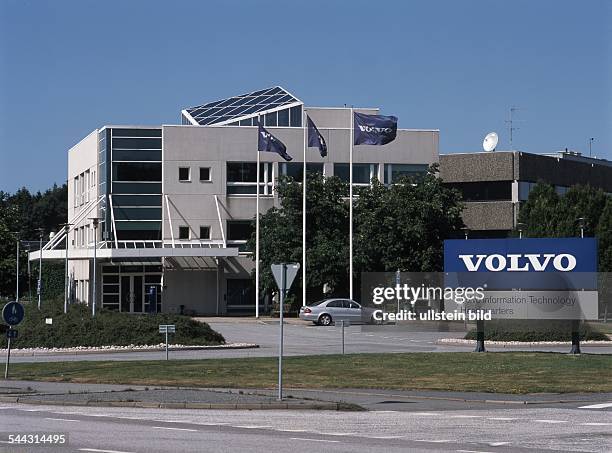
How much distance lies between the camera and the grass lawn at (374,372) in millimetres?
27677

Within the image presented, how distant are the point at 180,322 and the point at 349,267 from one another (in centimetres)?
2362

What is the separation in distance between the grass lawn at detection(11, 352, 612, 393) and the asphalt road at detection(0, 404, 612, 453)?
510 centimetres

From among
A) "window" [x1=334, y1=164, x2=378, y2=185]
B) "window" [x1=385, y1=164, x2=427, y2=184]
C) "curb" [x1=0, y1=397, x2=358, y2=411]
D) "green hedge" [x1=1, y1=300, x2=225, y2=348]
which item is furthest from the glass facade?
"curb" [x1=0, y1=397, x2=358, y2=411]

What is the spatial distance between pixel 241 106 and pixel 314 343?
114ft

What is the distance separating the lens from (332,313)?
60844 mm

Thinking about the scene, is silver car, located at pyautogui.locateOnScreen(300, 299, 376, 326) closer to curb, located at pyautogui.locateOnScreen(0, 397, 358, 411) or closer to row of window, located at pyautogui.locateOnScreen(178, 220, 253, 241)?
row of window, located at pyautogui.locateOnScreen(178, 220, 253, 241)

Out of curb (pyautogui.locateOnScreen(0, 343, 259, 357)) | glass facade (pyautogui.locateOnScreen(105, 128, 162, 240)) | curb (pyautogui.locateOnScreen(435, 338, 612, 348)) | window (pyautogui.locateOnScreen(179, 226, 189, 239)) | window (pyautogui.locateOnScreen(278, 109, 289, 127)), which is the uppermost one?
window (pyautogui.locateOnScreen(278, 109, 289, 127))

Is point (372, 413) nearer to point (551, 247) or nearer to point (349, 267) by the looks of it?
point (551, 247)

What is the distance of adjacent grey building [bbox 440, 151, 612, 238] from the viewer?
78562 millimetres

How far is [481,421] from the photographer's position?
20266 millimetres

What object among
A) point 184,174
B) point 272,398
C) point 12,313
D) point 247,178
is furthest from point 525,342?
point 184,174

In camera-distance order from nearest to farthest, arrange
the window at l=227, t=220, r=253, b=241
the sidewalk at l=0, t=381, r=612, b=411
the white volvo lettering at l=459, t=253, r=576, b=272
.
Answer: the sidewalk at l=0, t=381, r=612, b=411, the white volvo lettering at l=459, t=253, r=576, b=272, the window at l=227, t=220, r=253, b=241

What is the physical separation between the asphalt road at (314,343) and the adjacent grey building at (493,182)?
22.6 m

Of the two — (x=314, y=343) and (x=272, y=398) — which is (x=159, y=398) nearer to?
(x=272, y=398)
